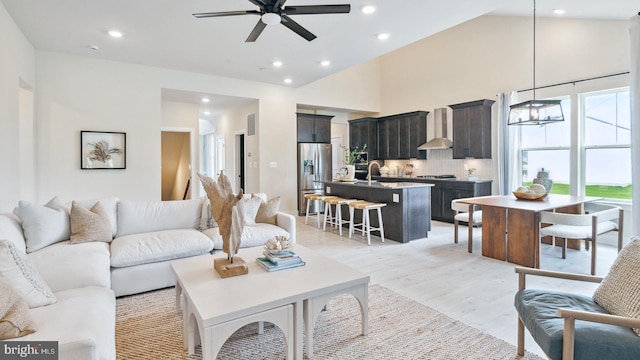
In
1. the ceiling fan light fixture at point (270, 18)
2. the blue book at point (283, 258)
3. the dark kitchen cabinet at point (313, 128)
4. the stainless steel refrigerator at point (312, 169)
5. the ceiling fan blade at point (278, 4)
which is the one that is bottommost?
the blue book at point (283, 258)

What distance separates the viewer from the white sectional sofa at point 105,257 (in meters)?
1.47

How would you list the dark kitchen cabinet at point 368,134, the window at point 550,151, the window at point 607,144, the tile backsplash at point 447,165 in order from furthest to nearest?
1. the dark kitchen cabinet at point 368,134
2. the tile backsplash at point 447,165
3. the window at point 550,151
4. the window at point 607,144

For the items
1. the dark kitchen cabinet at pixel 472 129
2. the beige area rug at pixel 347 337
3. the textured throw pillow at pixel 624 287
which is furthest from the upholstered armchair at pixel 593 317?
the dark kitchen cabinet at pixel 472 129

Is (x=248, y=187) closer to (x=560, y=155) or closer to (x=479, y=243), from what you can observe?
(x=479, y=243)

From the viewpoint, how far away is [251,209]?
12.0 ft

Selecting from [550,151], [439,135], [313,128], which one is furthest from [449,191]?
[313,128]

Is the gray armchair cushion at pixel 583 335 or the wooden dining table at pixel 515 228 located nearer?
the gray armchair cushion at pixel 583 335

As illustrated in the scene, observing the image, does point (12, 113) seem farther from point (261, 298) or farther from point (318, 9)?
point (261, 298)

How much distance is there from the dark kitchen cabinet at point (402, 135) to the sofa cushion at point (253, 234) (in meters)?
4.89

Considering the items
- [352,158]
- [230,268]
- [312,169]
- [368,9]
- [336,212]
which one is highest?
[368,9]

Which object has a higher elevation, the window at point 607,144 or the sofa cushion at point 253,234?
the window at point 607,144

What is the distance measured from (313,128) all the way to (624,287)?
661cm

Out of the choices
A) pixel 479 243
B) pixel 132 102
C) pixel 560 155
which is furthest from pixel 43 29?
pixel 560 155

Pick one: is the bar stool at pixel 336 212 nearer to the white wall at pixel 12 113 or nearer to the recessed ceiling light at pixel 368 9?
the recessed ceiling light at pixel 368 9
